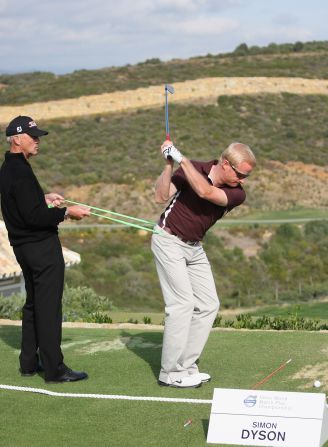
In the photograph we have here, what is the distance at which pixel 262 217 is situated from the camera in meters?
42.5

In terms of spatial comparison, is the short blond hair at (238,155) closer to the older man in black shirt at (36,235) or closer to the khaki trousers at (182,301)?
the khaki trousers at (182,301)

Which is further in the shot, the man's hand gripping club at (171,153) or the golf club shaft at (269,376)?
the golf club shaft at (269,376)

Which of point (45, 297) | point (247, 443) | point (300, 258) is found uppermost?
point (45, 297)

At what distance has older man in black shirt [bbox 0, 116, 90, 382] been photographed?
269 inches

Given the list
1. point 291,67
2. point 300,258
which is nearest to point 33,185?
point 300,258

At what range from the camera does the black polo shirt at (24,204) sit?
22.4 feet

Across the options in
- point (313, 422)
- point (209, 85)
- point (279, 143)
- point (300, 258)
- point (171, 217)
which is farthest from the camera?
point (209, 85)

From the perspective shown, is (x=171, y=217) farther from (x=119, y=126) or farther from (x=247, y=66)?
(x=247, y=66)

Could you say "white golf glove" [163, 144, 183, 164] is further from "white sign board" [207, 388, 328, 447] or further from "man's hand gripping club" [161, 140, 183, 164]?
"white sign board" [207, 388, 328, 447]

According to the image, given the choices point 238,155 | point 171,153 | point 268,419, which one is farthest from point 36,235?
point 268,419

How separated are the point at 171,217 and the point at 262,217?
35934 mm

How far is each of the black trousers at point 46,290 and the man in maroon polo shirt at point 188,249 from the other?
780mm

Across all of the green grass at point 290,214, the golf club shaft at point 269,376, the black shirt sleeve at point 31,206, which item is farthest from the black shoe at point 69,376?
the green grass at point 290,214

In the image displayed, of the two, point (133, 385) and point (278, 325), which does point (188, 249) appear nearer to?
point (133, 385)
